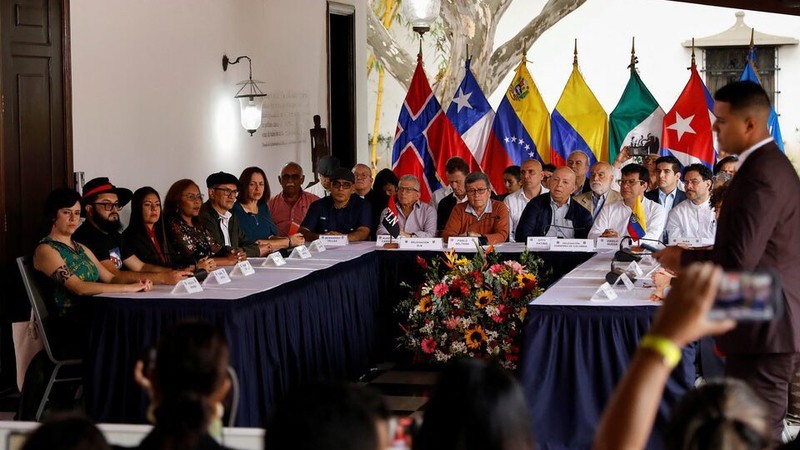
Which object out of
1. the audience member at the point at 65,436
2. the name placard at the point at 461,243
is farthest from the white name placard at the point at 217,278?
the audience member at the point at 65,436

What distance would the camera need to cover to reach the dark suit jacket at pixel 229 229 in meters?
6.56

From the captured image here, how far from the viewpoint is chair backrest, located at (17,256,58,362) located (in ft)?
16.3

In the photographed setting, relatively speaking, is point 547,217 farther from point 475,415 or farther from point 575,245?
point 475,415

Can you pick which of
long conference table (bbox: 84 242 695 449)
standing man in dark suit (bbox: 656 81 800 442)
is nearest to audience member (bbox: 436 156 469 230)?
long conference table (bbox: 84 242 695 449)

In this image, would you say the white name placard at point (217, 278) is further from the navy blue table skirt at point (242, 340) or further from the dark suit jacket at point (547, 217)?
the dark suit jacket at point (547, 217)

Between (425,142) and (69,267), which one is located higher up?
(425,142)

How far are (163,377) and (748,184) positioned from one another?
6.66ft

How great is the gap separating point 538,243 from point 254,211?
1.88 meters

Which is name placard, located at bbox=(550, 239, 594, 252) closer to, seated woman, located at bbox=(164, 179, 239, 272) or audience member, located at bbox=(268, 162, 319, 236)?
seated woman, located at bbox=(164, 179, 239, 272)

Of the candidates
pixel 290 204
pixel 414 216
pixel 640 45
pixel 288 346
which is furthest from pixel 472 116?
pixel 640 45

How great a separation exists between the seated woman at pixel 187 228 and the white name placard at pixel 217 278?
0.34m

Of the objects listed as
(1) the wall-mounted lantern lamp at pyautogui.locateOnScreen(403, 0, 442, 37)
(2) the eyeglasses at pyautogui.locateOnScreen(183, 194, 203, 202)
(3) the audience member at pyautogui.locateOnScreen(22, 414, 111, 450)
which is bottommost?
(3) the audience member at pyautogui.locateOnScreen(22, 414, 111, 450)

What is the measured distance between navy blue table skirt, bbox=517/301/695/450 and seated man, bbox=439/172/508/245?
252 cm

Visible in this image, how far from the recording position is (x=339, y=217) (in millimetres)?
7797
